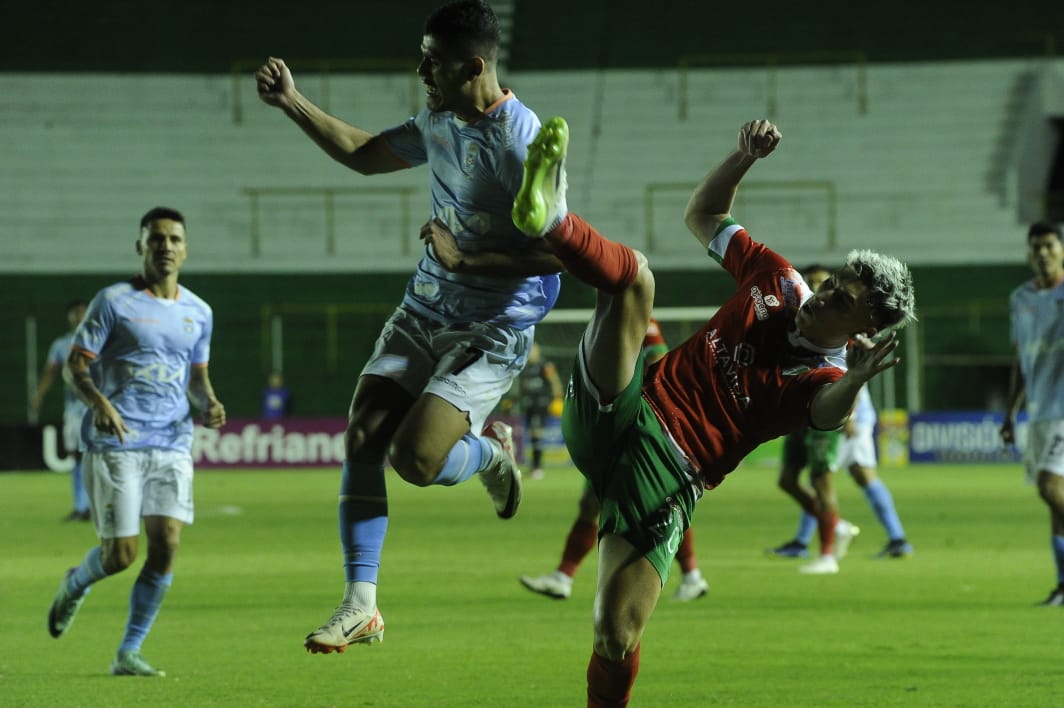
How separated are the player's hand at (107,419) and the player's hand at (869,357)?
3.56 metres

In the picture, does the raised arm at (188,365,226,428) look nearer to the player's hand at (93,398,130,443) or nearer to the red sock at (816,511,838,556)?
the player's hand at (93,398,130,443)

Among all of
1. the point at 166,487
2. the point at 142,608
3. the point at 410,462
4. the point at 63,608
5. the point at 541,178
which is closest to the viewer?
the point at 541,178

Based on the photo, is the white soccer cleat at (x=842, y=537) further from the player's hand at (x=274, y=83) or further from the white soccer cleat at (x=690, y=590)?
the player's hand at (x=274, y=83)

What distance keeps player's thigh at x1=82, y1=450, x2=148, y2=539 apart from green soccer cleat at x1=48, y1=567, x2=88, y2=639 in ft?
1.40

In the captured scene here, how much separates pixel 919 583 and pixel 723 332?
5.52 meters

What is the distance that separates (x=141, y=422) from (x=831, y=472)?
18.8 feet

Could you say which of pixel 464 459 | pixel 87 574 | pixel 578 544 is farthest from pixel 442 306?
pixel 578 544

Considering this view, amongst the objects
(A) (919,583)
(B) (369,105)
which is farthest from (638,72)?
(A) (919,583)

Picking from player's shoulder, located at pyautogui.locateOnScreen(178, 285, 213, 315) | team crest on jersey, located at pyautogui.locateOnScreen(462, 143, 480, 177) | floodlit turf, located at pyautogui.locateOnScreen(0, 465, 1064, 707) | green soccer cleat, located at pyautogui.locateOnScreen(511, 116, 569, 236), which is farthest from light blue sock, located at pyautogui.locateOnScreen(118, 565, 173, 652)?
green soccer cleat, located at pyautogui.locateOnScreen(511, 116, 569, 236)

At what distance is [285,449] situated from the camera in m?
24.9

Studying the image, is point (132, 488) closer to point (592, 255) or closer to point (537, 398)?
point (592, 255)

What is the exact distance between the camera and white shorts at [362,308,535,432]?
5363 millimetres

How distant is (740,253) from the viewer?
5.60 meters

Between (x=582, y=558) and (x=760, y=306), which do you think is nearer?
(x=760, y=306)
